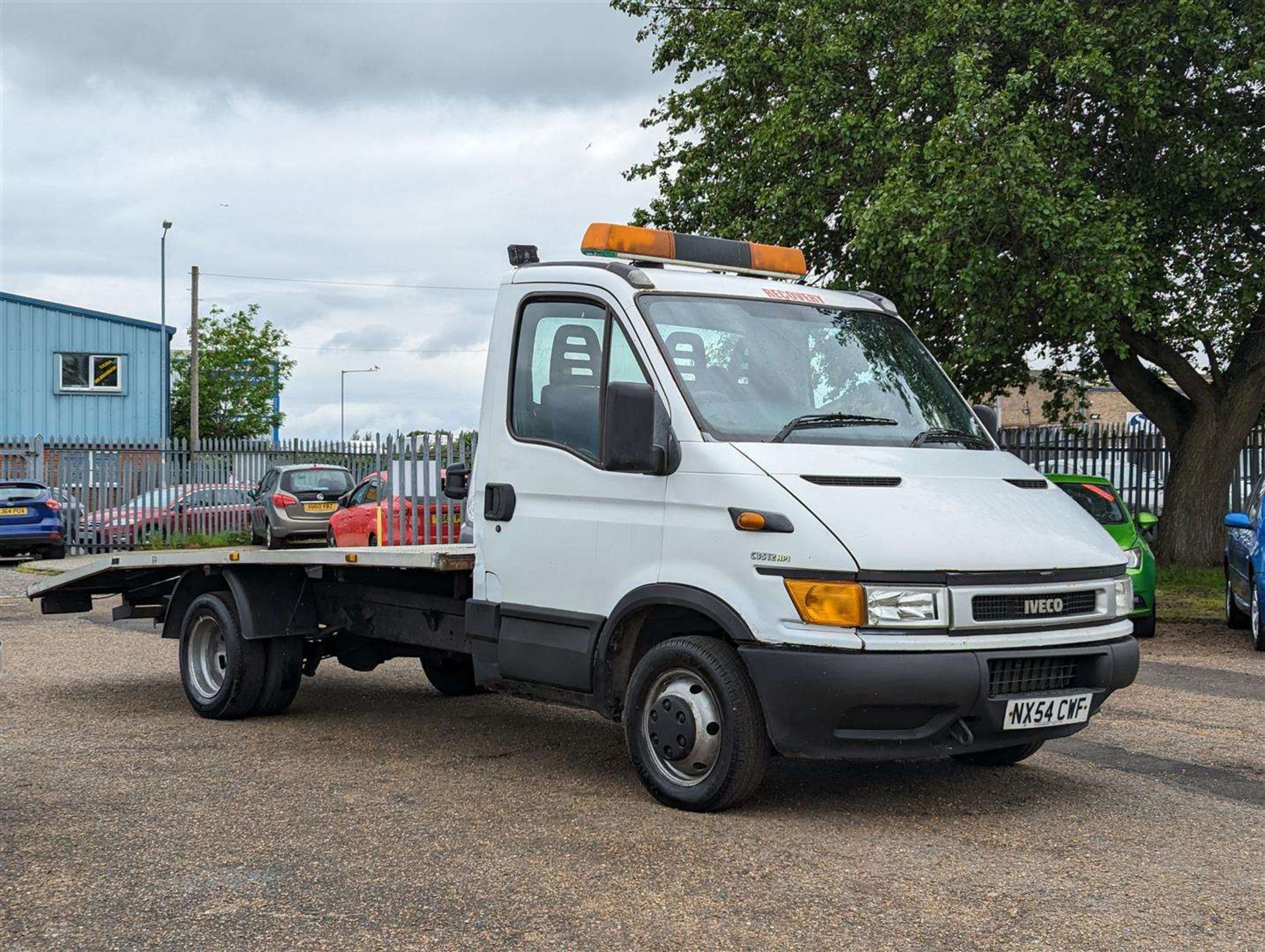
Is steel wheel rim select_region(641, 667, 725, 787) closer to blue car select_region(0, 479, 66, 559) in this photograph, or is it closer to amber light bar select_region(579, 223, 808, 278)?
amber light bar select_region(579, 223, 808, 278)

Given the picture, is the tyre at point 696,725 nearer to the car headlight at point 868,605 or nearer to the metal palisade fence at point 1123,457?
the car headlight at point 868,605

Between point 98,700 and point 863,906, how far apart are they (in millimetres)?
6307

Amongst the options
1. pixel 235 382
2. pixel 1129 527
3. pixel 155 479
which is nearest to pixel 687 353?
pixel 1129 527

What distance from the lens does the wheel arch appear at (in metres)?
6.20

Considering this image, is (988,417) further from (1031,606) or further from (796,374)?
(1031,606)

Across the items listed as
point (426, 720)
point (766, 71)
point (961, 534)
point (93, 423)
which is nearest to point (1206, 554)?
point (766, 71)

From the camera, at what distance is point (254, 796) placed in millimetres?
6684

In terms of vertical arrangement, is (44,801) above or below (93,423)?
below

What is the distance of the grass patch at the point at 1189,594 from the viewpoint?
15.7 metres

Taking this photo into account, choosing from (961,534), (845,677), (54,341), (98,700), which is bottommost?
(98,700)

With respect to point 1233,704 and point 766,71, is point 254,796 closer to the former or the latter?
point 1233,704

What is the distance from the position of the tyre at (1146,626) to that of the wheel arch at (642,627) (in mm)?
8703

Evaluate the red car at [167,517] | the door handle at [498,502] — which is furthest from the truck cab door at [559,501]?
the red car at [167,517]

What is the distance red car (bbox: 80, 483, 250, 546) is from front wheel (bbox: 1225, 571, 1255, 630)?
18700mm
